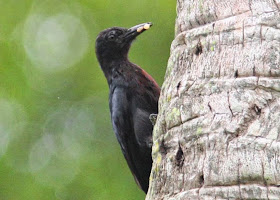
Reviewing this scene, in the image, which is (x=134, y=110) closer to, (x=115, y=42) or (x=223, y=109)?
(x=115, y=42)

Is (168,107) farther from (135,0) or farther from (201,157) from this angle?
(135,0)

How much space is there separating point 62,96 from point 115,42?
13.5ft

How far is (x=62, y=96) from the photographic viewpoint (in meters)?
11.7

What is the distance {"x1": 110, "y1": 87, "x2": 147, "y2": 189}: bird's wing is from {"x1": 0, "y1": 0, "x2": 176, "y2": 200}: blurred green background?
337 centimetres

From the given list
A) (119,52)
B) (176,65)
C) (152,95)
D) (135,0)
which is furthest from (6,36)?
(176,65)

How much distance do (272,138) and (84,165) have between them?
23.6ft

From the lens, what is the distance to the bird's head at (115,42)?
7.68m

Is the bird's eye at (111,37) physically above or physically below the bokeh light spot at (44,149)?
above

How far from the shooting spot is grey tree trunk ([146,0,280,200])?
427 centimetres

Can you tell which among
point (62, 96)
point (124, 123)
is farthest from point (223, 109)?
point (62, 96)

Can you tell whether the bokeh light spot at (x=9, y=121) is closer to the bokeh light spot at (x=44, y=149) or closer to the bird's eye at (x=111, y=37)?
the bokeh light spot at (x=44, y=149)

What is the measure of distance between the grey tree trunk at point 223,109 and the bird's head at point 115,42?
2.67 meters

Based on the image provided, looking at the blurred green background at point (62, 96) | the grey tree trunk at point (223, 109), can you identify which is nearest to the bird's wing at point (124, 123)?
the grey tree trunk at point (223, 109)

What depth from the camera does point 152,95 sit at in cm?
712
